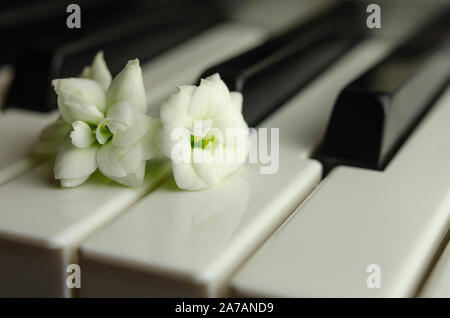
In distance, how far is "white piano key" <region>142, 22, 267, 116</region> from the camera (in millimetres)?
1322

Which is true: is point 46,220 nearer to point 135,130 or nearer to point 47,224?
point 47,224

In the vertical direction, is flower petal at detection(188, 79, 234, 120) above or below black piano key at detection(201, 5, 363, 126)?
below

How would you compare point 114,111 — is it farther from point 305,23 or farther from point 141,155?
point 305,23

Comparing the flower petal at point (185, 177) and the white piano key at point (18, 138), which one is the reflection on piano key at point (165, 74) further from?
the flower petal at point (185, 177)

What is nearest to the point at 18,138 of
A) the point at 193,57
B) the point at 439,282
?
the point at 193,57

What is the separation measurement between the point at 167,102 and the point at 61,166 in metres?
0.15

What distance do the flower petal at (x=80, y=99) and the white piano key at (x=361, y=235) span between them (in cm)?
30

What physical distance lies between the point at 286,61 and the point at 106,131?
446 mm

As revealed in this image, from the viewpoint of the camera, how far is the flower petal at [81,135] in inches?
35.8

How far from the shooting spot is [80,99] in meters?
0.93

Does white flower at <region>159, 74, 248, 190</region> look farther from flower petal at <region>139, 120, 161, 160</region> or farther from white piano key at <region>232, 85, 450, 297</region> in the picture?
white piano key at <region>232, 85, 450, 297</region>

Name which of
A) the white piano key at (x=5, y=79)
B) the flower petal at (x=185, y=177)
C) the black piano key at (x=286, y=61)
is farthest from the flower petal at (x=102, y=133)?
the white piano key at (x=5, y=79)

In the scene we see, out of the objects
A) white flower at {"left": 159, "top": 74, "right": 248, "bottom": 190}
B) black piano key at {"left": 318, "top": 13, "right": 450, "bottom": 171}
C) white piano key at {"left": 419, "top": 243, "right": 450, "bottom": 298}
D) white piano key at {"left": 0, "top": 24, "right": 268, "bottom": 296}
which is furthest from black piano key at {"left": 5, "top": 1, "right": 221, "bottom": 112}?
white piano key at {"left": 419, "top": 243, "right": 450, "bottom": 298}

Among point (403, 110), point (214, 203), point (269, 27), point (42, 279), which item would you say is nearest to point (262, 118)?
point (403, 110)
